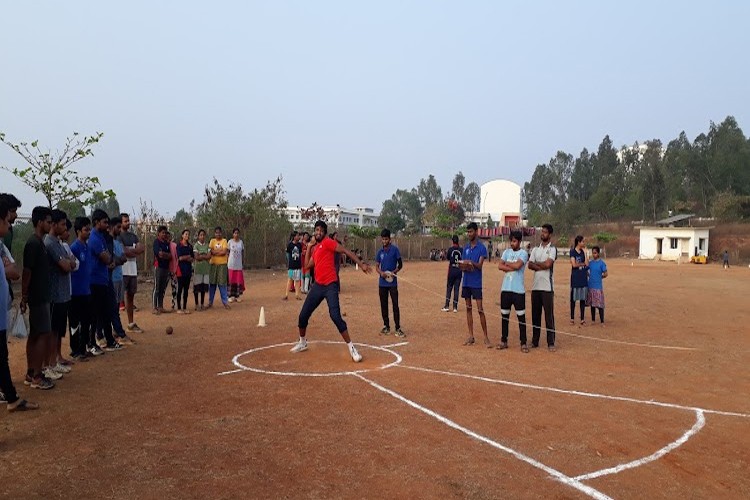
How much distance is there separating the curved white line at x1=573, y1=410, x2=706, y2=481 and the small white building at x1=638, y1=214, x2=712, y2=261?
4999cm

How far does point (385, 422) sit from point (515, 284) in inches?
191

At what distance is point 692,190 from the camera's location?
274 ft

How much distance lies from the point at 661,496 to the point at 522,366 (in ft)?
14.3

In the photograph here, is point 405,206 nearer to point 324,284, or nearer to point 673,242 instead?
point 673,242

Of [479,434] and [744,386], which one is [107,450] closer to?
[479,434]

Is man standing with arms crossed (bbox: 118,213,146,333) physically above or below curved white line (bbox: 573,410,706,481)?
above

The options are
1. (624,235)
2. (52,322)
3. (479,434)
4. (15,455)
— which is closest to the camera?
(15,455)

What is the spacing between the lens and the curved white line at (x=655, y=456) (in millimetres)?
4785

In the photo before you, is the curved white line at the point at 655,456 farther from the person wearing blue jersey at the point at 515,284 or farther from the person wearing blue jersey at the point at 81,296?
the person wearing blue jersey at the point at 81,296

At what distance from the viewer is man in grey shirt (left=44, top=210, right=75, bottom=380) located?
7488 mm

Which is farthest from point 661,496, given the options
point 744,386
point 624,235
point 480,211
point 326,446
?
point 480,211

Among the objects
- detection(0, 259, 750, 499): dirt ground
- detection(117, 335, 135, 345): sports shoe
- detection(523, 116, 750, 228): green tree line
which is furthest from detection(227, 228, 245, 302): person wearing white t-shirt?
detection(523, 116, 750, 228): green tree line

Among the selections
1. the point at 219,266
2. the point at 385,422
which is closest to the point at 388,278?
the point at 385,422

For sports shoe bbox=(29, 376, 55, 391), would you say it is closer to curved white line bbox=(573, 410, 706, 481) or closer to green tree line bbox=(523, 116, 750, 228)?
curved white line bbox=(573, 410, 706, 481)
